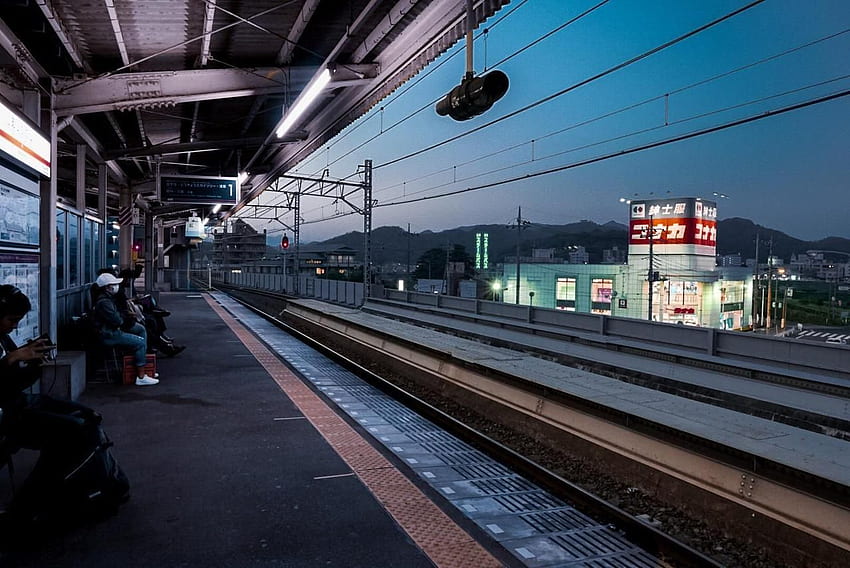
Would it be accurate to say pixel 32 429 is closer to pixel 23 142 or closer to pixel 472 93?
pixel 23 142

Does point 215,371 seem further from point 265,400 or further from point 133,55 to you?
point 133,55

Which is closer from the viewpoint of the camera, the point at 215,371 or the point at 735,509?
the point at 735,509

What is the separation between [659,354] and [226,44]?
10438 millimetres

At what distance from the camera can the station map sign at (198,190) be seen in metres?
14.9

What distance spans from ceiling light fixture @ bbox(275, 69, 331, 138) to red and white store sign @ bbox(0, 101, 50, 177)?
10.8 feet

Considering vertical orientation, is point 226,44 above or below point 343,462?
above

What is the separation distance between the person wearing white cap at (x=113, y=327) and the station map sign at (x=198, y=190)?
707 centimetres

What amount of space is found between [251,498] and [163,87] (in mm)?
6332

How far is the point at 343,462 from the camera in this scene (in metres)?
5.26

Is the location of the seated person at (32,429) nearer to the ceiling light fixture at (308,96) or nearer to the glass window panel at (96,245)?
the ceiling light fixture at (308,96)

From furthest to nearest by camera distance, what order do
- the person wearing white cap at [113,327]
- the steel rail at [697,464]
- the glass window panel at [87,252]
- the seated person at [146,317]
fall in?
1. the glass window panel at [87,252]
2. the seated person at [146,317]
3. the person wearing white cap at [113,327]
4. the steel rail at [697,464]

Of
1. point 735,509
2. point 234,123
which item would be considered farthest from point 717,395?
point 234,123

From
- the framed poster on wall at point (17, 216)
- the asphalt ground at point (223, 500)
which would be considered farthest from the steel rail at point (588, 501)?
the framed poster on wall at point (17, 216)

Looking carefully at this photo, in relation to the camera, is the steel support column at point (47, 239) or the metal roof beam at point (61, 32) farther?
the steel support column at point (47, 239)
